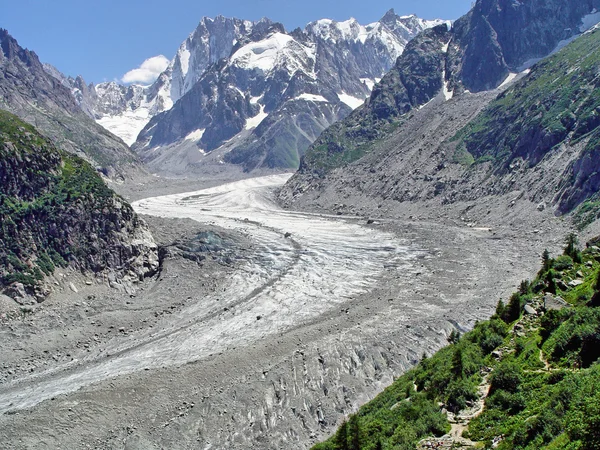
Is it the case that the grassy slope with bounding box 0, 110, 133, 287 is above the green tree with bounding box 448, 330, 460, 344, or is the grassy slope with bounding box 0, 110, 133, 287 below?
above

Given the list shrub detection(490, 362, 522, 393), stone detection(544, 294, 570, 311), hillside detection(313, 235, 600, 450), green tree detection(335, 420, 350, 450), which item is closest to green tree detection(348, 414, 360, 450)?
hillside detection(313, 235, 600, 450)

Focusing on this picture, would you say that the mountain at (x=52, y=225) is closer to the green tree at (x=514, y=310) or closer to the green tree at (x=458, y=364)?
the green tree at (x=458, y=364)

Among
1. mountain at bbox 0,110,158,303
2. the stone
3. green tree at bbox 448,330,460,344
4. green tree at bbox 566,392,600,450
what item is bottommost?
green tree at bbox 448,330,460,344

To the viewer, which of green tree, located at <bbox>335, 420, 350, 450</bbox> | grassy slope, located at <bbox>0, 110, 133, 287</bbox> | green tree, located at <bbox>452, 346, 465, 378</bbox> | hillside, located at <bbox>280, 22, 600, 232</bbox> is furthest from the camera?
hillside, located at <bbox>280, 22, 600, 232</bbox>

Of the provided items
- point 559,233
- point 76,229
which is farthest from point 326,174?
point 76,229

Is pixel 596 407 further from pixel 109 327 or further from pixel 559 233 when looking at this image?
pixel 559 233

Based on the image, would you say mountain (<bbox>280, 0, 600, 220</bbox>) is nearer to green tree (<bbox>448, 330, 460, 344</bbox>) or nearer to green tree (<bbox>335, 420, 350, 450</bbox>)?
green tree (<bbox>448, 330, 460, 344</bbox>)

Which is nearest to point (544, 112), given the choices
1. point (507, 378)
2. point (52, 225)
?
point (52, 225)
